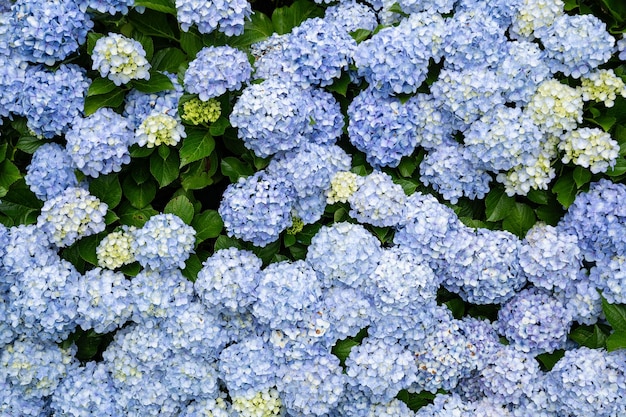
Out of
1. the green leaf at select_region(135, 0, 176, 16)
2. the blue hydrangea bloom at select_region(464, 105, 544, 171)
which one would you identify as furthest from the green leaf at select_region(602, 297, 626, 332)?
the green leaf at select_region(135, 0, 176, 16)

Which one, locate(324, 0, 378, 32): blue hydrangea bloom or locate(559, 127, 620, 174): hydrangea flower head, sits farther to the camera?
locate(324, 0, 378, 32): blue hydrangea bloom

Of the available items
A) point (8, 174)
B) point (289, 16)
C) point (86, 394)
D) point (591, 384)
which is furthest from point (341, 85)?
point (86, 394)

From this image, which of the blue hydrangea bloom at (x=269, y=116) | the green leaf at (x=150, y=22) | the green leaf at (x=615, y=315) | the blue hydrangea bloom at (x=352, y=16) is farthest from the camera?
the blue hydrangea bloom at (x=352, y=16)

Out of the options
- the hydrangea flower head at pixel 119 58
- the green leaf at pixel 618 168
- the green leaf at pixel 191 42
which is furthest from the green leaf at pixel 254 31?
the green leaf at pixel 618 168

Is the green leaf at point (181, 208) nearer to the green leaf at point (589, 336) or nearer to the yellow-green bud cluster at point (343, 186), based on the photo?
→ the yellow-green bud cluster at point (343, 186)

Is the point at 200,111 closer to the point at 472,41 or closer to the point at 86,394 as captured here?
the point at 472,41

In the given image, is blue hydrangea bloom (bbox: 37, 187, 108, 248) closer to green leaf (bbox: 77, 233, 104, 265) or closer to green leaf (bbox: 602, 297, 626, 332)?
green leaf (bbox: 77, 233, 104, 265)

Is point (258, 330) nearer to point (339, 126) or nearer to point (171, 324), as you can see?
point (171, 324)
